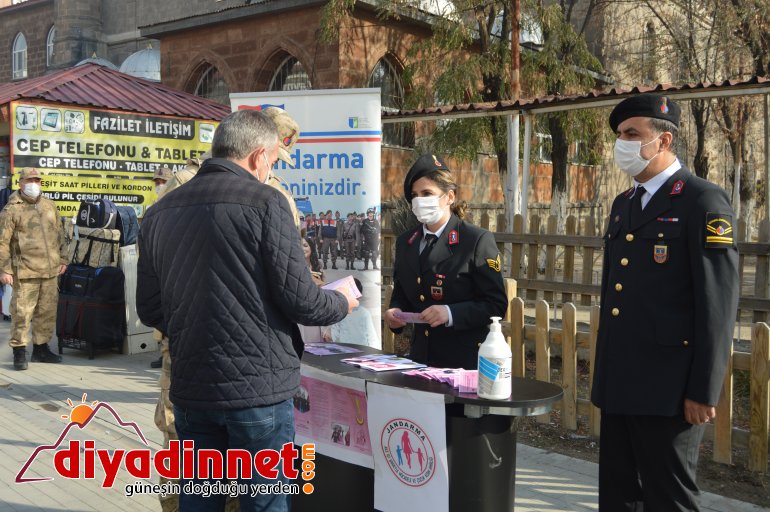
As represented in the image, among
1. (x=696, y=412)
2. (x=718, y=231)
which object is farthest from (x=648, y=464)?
(x=718, y=231)

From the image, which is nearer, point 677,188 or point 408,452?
point 677,188

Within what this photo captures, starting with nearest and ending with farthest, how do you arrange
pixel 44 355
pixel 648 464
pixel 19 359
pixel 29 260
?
pixel 648 464, pixel 19 359, pixel 29 260, pixel 44 355

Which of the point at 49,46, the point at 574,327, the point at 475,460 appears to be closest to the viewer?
the point at 475,460

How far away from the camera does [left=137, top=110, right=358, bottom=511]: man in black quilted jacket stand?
9.01 feet

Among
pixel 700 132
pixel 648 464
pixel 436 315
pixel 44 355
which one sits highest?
pixel 700 132

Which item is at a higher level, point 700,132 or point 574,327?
point 700,132

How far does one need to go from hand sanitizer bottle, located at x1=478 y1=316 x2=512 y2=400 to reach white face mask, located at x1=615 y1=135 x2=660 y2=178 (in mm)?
929

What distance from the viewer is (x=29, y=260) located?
27.9ft

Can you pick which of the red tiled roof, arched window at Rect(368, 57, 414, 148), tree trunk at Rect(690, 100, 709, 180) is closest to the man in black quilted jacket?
the red tiled roof

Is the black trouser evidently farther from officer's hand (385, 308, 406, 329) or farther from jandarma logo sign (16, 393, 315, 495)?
jandarma logo sign (16, 393, 315, 495)

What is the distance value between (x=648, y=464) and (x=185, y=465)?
1.84m

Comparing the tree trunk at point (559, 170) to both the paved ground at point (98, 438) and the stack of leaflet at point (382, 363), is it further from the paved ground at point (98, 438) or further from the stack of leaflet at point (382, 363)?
the stack of leaflet at point (382, 363)

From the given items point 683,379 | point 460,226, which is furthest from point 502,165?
point 683,379

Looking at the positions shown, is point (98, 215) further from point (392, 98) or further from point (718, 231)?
point (392, 98)
